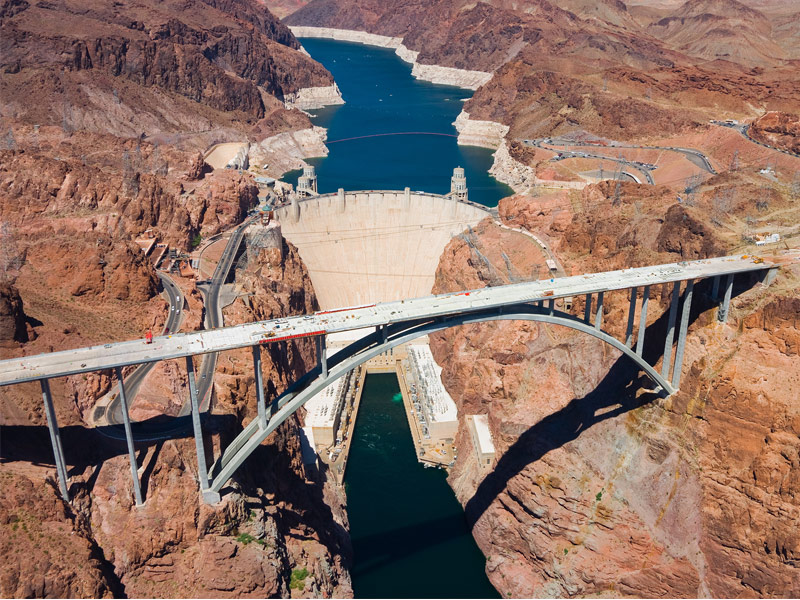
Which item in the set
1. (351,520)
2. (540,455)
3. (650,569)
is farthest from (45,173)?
(650,569)

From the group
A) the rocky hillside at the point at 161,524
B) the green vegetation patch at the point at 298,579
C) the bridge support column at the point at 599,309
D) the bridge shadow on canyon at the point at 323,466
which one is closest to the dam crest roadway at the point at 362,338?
the bridge support column at the point at 599,309

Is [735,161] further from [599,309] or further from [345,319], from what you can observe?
[345,319]

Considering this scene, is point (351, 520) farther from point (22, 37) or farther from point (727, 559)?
point (22, 37)

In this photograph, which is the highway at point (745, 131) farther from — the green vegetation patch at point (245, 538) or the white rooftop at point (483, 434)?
the green vegetation patch at point (245, 538)

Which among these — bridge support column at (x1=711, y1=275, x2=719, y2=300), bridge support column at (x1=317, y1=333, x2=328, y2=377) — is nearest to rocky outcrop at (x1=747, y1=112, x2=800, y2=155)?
bridge support column at (x1=711, y1=275, x2=719, y2=300)

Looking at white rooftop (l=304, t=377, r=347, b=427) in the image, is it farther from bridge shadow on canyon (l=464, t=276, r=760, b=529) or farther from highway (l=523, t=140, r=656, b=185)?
highway (l=523, t=140, r=656, b=185)

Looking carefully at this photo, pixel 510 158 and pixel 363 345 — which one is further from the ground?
pixel 363 345

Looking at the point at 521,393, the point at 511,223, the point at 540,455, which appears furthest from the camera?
the point at 511,223
